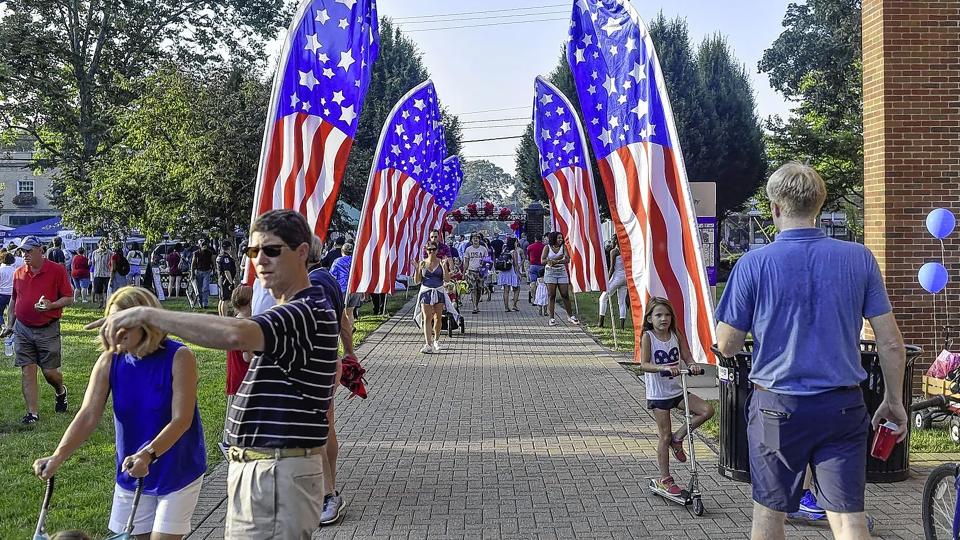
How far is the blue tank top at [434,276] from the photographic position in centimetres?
1691

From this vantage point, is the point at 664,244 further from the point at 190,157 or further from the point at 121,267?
the point at 121,267

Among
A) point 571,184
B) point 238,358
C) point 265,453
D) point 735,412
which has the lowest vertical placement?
point 735,412

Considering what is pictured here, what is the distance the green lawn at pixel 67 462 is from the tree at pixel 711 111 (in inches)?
1442

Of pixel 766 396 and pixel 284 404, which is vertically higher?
pixel 284 404

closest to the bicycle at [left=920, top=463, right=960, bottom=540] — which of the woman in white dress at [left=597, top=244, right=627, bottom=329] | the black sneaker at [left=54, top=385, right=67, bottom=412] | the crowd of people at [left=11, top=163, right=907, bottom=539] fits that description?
the crowd of people at [left=11, top=163, right=907, bottom=539]

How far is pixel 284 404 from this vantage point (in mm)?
3578

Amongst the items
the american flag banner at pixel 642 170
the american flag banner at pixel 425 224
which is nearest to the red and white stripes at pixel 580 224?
the american flag banner at pixel 425 224

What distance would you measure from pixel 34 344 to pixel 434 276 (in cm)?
726

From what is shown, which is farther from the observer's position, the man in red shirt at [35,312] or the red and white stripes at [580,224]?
the red and white stripes at [580,224]

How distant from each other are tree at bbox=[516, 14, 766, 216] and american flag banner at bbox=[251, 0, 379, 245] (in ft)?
130

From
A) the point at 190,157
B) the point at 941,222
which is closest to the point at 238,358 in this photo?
the point at 941,222

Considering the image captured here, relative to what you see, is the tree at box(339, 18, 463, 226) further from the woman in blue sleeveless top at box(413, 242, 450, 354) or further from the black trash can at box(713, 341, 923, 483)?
the black trash can at box(713, 341, 923, 483)

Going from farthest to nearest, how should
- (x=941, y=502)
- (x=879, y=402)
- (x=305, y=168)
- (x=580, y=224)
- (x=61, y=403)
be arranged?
(x=580, y=224) → (x=61, y=403) → (x=305, y=168) → (x=879, y=402) → (x=941, y=502)

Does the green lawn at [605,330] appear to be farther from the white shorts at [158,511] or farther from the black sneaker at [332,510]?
the white shorts at [158,511]
